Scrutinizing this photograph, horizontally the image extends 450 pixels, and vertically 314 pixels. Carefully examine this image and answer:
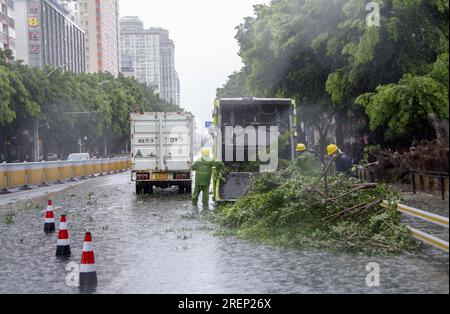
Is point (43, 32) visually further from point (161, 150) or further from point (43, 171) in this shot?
point (161, 150)

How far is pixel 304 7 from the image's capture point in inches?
1139

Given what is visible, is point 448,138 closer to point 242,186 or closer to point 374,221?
point 374,221

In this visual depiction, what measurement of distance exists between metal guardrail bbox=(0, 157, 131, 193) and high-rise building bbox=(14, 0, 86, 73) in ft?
235

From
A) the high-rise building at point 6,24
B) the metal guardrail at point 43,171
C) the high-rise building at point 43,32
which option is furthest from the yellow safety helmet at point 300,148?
the high-rise building at point 43,32

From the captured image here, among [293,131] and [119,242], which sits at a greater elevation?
[293,131]

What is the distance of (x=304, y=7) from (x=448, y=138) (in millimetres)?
24548

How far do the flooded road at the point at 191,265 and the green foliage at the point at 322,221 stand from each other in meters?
0.42

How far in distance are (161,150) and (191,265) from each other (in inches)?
636

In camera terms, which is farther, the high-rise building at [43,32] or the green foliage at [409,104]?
the high-rise building at [43,32]

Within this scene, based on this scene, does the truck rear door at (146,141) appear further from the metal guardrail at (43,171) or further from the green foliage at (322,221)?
the green foliage at (322,221)

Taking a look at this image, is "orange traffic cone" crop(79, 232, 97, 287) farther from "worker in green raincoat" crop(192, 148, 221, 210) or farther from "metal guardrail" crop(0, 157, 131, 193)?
"metal guardrail" crop(0, 157, 131, 193)

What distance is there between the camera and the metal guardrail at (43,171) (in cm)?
3099

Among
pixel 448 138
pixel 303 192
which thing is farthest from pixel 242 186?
pixel 448 138
